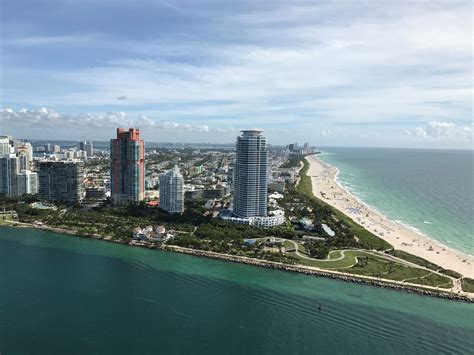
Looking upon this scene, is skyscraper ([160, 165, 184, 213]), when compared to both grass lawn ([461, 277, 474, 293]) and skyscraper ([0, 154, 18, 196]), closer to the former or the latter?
skyscraper ([0, 154, 18, 196])

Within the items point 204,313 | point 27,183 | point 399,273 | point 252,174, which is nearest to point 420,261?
point 399,273

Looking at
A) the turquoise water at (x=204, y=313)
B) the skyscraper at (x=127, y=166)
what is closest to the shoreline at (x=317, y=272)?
the turquoise water at (x=204, y=313)

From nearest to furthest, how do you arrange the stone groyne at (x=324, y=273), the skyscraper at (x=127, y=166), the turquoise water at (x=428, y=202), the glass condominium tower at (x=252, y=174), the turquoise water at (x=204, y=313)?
1. the turquoise water at (x=204, y=313)
2. the stone groyne at (x=324, y=273)
3. the turquoise water at (x=428, y=202)
4. the glass condominium tower at (x=252, y=174)
5. the skyscraper at (x=127, y=166)

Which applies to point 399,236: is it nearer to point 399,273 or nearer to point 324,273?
point 399,273

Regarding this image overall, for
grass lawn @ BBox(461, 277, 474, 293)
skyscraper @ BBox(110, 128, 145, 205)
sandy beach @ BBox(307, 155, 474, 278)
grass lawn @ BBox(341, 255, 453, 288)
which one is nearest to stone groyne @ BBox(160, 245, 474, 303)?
grass lawn @ BBox(341, 255, 453, 288)

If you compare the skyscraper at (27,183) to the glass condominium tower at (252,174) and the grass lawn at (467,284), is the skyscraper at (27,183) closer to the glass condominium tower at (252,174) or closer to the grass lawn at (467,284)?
the glass condominium tower at (252,174)
